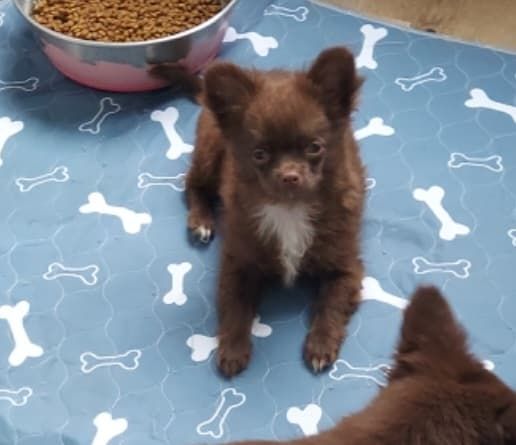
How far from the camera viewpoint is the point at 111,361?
2.29 m

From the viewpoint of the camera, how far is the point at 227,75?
2.08 m

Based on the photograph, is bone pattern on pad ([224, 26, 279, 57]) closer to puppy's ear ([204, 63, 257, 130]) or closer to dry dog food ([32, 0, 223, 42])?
dry dog food ([32, 0, 223, 42])

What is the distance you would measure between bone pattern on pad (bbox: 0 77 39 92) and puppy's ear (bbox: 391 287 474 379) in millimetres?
1902

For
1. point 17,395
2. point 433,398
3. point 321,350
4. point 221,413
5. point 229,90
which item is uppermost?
point 433,398

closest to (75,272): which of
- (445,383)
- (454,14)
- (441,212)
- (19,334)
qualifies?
(19,334)

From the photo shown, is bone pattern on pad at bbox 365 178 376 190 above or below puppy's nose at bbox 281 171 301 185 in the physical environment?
below

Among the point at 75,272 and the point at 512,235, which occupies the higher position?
the point at 512,235

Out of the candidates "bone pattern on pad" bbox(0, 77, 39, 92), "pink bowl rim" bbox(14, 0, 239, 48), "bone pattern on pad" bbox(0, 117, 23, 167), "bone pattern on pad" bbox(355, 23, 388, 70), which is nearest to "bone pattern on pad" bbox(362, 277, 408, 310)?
"bone pattern on pad" bbox(355, 23, 388, 70)

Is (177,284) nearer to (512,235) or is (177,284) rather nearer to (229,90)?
(229,90)

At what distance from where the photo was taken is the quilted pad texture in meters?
2.20

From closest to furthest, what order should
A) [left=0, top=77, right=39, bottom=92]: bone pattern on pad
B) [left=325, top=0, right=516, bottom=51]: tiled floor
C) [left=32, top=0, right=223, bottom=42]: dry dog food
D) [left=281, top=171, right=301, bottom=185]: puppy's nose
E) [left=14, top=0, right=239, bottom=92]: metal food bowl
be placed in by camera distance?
[left=281, top=171, right=301, bottom=185]: puppy's nose → [left=14, top=0, right=239, bottom=92]: metal food bowl → [left=32, top=0, right=223, bottom=42]: dry dog food → [left=0, top=77, right=39, bottom=92]: bone pattern on pad → [left=325, top=0, right=516, bottom=51]: tiled floor

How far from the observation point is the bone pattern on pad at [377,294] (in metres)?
2.36

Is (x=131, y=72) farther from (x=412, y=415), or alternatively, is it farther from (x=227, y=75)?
(x=412, y=415)

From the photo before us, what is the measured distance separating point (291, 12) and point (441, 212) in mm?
1032
